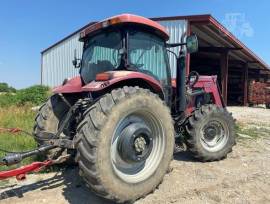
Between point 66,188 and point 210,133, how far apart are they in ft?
9.69

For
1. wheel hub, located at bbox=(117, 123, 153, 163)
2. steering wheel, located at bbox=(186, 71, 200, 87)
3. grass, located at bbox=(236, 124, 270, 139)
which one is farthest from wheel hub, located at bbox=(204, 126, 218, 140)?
grass, located at bbox=(236, 124, 270, 139)

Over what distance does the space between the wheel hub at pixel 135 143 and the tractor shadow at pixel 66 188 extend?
0.62m

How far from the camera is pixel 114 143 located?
4.27 meters

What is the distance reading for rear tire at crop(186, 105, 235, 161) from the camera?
6.13 metres

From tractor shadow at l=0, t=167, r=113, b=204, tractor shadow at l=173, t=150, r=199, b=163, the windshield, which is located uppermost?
the windshield

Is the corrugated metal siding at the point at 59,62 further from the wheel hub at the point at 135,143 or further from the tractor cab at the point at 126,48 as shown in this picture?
the wheel hub at the point at 135,143

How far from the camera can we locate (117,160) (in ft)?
14.1

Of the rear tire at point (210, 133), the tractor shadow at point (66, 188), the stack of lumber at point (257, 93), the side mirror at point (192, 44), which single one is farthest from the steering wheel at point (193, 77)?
the stack of lumber at point (257, 93)

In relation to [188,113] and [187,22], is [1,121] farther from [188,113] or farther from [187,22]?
[187,22]

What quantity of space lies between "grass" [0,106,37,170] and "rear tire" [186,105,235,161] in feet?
9.07

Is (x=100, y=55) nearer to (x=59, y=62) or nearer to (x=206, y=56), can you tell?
(x=59, y=62)

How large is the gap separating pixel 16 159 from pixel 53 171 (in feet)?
5.49

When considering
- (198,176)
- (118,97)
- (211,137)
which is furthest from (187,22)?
(118,97)

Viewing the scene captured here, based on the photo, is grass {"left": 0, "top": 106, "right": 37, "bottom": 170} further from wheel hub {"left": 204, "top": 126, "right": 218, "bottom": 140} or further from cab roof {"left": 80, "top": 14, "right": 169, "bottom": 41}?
wheel hub {"left": 204, "top": 126, "right": 218, "bottom": 140}
